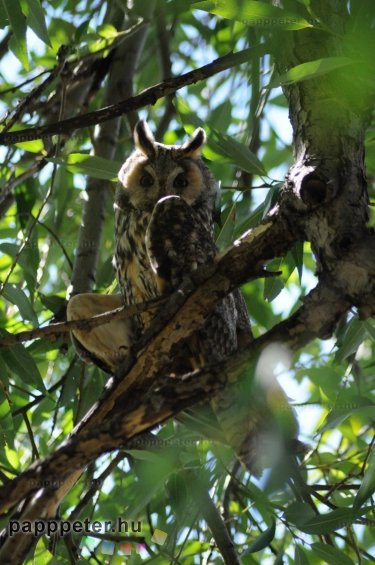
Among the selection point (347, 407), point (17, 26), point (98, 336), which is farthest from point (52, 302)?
point (347, 407)

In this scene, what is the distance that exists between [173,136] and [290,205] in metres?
1.97

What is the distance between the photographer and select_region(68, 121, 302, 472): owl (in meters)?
1.72

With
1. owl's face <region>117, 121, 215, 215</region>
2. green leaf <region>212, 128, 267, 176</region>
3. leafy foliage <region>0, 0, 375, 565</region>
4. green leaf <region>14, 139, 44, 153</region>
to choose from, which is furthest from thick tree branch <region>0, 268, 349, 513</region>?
owl's face <region>117, 121, 215, 215</region>

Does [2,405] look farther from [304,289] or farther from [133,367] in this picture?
[304,289]

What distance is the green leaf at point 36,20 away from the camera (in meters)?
1.74

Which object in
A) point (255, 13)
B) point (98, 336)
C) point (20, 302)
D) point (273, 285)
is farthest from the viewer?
point (98, 336)

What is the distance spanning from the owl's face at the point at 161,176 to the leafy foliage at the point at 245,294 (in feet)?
0.28

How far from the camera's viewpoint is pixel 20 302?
6.33 feet

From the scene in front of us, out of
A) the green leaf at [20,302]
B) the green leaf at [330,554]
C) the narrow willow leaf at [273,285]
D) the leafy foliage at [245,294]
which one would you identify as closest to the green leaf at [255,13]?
the leafy foliage at [245,294]

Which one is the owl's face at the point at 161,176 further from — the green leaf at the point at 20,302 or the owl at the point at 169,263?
the green leaf at the point at 20,302

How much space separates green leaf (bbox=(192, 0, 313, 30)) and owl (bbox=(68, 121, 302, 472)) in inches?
24.3

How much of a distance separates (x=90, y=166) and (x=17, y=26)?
391 millimetres

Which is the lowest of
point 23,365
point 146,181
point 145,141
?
point 23,365

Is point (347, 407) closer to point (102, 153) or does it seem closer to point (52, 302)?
point (52, 302)
